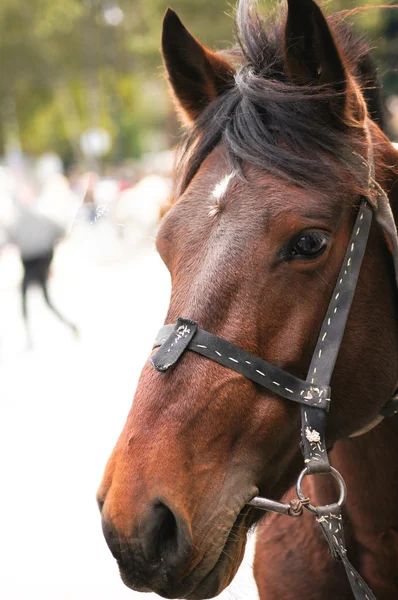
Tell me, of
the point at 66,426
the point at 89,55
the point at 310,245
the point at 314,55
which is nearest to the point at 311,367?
the point at 310,245

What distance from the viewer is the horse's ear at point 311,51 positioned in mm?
2059

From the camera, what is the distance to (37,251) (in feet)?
39.0

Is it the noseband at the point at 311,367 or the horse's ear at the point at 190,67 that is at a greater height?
the horse's ear at the point at 190,67

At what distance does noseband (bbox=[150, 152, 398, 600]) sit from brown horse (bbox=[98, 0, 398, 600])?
0.09 feet

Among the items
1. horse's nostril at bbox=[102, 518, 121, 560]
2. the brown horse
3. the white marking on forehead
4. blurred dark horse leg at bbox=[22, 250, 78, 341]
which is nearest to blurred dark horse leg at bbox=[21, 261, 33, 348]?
blurred dark horse leg at bbox=[22, 250, 78, 341]

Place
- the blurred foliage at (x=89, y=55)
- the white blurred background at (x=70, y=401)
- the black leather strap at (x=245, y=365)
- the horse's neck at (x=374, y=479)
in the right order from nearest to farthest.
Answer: the black leather strap at (x=245, y=365) → the horse's neck at (x=374, y=479) → the white blurred background at (x=70, y=401) → the blurred foliage at (x=89, y=55)

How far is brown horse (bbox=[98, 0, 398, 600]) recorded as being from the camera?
5.95 feet

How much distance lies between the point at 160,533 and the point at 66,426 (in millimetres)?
6273

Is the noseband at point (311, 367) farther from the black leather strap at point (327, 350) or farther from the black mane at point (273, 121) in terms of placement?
the black mane at point (273, 121)

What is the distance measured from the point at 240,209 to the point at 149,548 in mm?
968

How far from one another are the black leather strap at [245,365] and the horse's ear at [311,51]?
84 centimetres

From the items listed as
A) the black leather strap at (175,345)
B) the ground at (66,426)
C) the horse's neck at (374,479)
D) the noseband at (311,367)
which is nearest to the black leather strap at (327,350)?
the noseband at (311,367)

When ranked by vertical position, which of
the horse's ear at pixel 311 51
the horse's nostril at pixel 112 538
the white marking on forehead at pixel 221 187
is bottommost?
the horse's nostril at pixel 112 538

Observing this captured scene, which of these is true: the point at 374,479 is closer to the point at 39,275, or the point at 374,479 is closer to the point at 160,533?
the point at 160,533
